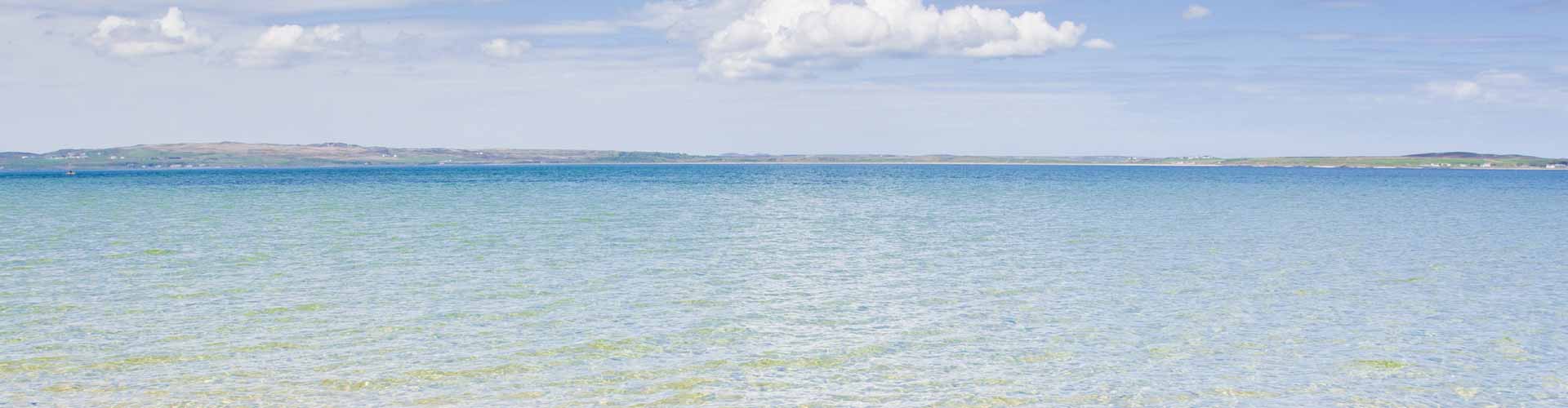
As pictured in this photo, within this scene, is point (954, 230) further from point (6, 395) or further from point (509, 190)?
point (509, 190)

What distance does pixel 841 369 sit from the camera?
16297 millimetres

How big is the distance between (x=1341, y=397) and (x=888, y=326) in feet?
23.9

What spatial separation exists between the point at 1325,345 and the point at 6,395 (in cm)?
1787

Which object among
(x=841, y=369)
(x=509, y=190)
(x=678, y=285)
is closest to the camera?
(x=841, y=369)

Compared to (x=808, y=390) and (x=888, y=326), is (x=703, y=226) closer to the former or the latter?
(x=888, y=326)

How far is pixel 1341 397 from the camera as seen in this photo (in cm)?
1473

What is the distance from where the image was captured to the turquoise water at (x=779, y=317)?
50.0 ft

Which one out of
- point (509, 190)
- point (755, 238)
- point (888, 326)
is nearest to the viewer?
point (888, 326)

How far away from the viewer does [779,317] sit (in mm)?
20859

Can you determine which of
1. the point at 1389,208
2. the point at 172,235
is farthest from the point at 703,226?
the point at 1389,208

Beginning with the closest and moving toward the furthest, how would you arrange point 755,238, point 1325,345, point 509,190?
point 1325,345
point 755,238
point 509,190

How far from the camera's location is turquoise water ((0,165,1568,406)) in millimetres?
15227

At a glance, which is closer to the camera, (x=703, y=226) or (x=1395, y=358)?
(x=1395, y=358)

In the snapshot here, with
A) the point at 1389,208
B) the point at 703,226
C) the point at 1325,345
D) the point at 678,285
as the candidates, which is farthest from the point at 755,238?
the point at 1389,208
